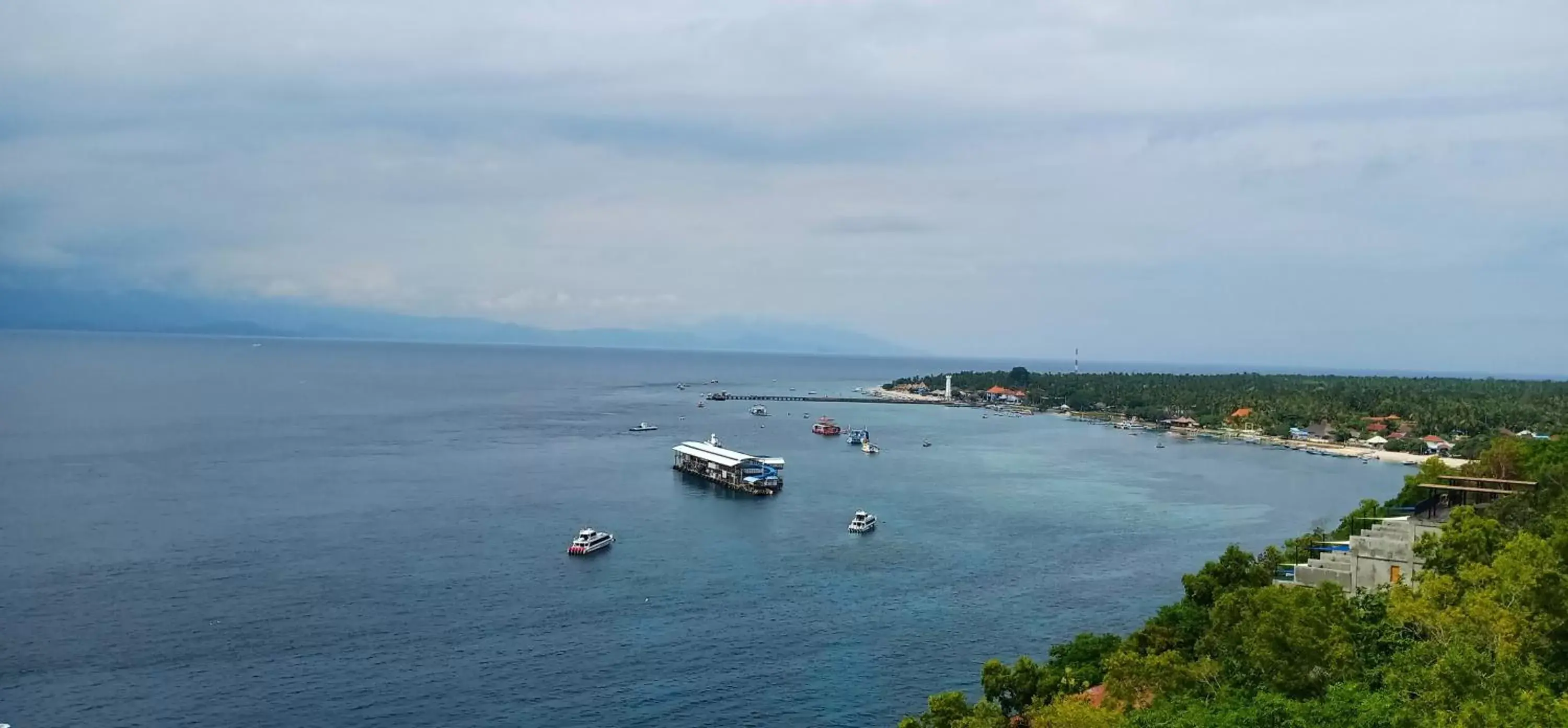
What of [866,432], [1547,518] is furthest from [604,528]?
[866,432]

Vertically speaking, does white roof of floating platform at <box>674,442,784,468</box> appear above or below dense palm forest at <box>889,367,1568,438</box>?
below

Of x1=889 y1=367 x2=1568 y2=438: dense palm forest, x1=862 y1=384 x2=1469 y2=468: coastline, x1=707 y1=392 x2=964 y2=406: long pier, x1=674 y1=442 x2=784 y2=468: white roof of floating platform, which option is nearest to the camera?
x1=674 y1=442 x2=784 y2=468: white roof of floating platform

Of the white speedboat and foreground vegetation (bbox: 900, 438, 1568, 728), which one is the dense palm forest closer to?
foreground vegetation (bbox: 900, 438, 1568, 728)

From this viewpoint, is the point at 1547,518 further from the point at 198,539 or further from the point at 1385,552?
the point at 198,539

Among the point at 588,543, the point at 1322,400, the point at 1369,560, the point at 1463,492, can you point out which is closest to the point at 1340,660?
the point at 1369,560

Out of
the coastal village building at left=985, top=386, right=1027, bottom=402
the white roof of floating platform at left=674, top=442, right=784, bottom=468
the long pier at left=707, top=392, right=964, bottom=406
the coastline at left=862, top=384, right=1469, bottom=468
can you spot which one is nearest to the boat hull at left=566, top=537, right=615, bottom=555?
the white roof of floating platform at left=674, top=442, right=784, bottom=468

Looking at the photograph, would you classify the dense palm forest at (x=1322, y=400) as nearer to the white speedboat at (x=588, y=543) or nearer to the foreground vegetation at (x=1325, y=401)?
the foreground vegetation at (x=1325, y=401)
